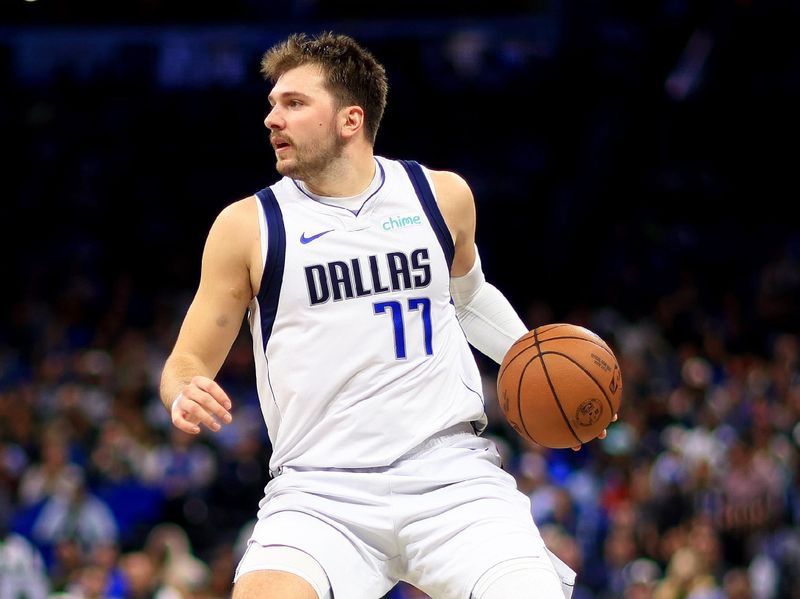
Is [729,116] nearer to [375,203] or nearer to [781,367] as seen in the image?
[781,367]

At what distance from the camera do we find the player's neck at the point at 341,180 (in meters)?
4.00

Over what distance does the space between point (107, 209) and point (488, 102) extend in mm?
Result: 5342

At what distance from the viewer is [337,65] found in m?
4.04

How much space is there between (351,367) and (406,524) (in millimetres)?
509

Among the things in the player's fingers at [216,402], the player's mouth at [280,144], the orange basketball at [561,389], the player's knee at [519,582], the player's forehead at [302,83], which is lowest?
the player's knee at [519,582]

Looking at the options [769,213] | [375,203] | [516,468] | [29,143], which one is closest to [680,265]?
[769,213]

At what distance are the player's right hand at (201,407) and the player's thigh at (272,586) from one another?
1.42ft

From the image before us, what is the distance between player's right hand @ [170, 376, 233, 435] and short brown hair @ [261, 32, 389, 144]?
1151 mm

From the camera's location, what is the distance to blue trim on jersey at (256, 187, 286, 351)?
3.76 metres

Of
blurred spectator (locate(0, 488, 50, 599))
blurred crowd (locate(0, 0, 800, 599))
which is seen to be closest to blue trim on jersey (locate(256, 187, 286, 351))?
blurred spectator (locate(0, 488, 50, 599))

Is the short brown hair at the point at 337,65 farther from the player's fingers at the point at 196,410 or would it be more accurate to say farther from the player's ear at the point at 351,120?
the player's fingers at the point at 196,410

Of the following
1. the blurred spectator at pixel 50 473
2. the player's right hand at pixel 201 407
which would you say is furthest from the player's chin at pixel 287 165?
the blurred spectator at pixel 50 473

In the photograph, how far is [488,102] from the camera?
1655 cm

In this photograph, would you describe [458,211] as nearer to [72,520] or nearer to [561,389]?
[561,389]
